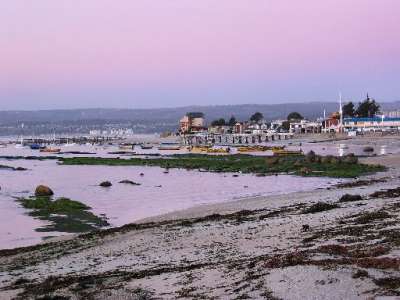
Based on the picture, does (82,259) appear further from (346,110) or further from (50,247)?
(346,110)

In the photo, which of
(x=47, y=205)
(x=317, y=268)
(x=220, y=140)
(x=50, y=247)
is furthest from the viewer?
(x=220, y=140)

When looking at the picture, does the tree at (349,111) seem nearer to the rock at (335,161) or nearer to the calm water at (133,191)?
the rock at (335,161)

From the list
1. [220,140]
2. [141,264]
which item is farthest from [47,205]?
[220,140]

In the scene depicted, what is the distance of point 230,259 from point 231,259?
0.04 metres

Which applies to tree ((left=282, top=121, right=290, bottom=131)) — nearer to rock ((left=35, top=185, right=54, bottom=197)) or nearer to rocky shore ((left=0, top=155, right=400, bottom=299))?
rock ((left=35, top=185, right=54, bottom=197))

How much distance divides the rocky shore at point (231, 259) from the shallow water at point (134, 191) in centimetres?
509

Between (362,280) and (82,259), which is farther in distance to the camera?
(82,259)

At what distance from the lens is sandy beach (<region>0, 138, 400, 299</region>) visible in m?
11.4

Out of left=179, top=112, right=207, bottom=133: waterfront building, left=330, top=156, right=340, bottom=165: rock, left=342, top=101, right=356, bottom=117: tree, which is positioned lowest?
left=330, top=156, right=340, bottom=165: rock

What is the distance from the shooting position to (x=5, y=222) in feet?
92.6

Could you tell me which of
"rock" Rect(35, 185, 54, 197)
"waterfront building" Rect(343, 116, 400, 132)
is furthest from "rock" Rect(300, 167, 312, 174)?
"waterfront building" Rect(343, 116, 400, 132)

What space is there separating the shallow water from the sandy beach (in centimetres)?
485

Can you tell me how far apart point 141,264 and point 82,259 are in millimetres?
2326

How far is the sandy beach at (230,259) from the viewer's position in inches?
449
